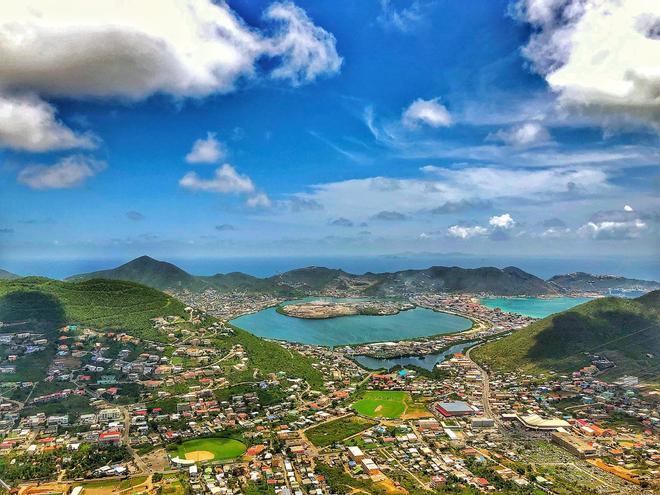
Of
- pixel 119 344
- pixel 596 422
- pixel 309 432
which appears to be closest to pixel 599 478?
pixel 596 422

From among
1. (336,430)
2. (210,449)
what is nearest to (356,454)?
(336,430)

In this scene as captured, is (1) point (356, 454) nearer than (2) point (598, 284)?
Yes

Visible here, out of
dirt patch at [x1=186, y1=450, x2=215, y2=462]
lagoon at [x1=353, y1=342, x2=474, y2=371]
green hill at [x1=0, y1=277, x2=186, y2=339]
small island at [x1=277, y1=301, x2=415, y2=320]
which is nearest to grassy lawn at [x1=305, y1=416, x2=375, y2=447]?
dirt patch at [x1=186, y1=450, x2=215, y2=462]

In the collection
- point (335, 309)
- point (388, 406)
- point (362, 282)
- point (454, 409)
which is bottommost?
point (388, 406)

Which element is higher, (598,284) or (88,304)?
(88,304)

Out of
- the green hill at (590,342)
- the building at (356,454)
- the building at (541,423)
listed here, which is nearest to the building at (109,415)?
the building at (356,454)

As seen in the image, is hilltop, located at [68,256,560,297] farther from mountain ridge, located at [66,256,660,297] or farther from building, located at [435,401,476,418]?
building, located at [435,401,476,418]

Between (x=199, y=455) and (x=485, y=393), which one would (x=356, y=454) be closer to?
(x=199, y=455)

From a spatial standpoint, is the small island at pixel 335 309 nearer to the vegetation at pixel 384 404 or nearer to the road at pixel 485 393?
the road at pixel 485 393
